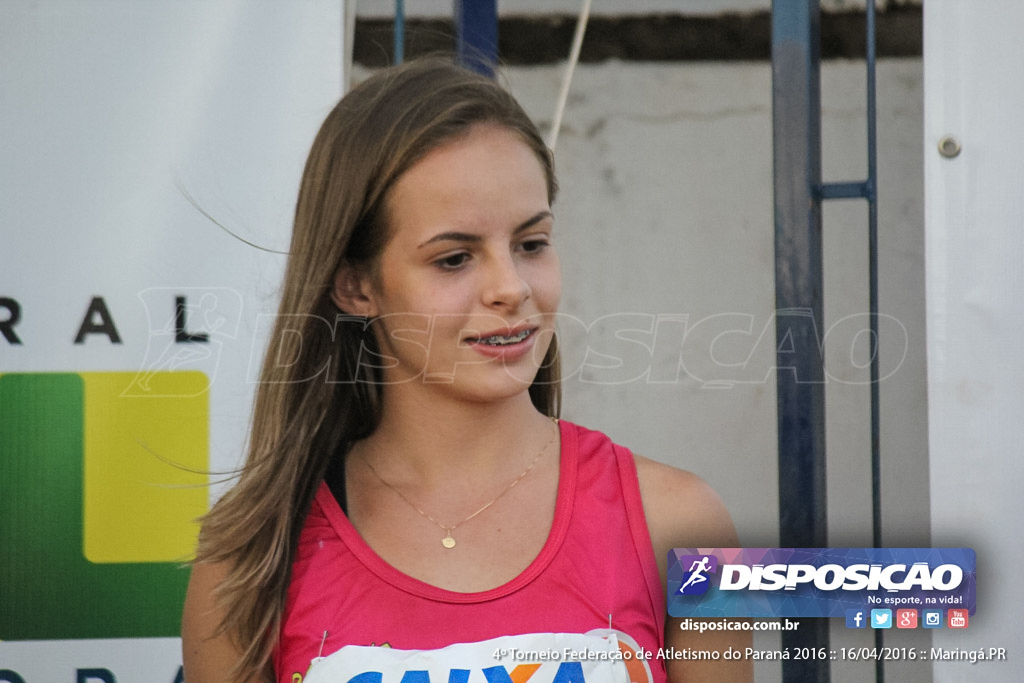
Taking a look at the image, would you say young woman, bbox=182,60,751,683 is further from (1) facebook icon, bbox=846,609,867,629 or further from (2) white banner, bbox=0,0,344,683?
(2) white banner, bbox=0,0,344,683

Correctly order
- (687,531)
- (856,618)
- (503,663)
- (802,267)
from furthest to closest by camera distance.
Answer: (802,267), (856,618), (687,531), (503,663)

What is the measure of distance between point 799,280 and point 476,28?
1.85ft

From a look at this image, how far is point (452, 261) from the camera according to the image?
1.10 metres

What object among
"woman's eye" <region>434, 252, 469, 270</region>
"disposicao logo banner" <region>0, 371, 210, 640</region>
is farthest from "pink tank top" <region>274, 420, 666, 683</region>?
"disposicao logo banner" <region>0, 371, 210, 640</region>

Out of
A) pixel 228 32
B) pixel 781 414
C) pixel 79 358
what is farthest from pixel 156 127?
pixel 781 414

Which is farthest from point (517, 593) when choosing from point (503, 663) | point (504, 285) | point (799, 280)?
point (799, 280)

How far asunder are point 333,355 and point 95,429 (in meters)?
0.44

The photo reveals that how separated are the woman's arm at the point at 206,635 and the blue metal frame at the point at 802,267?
710 millimetres

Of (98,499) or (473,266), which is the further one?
(98,499)

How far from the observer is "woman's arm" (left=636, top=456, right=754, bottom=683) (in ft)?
3.75

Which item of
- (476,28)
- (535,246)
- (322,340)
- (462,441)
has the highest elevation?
(476,28)

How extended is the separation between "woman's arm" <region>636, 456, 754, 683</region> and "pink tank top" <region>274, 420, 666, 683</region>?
0.05ft

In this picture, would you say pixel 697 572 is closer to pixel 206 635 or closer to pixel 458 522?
pixel 458 522

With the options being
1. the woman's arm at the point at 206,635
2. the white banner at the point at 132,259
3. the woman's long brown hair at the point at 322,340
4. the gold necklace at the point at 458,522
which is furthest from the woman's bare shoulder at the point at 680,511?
the white banner at the point at 132,259
